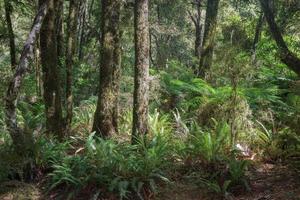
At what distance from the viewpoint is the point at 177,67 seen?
1226 cm

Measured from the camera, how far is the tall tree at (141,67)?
24.0 ft

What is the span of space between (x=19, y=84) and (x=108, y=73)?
1.81 metres

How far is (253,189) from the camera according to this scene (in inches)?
252

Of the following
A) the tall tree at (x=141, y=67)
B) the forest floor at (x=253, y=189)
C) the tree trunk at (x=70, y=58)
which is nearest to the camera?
the forest floor at (x=253, y=189)

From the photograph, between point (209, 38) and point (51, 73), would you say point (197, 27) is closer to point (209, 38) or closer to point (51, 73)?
point (209, 38)

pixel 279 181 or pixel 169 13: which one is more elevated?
pixel 169 13

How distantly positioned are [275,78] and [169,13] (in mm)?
17242

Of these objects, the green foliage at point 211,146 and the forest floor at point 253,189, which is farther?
the green foliage at point 211,146

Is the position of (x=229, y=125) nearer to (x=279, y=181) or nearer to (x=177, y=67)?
(x=279, y=181)

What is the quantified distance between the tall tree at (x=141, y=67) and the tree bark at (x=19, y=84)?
1.65m

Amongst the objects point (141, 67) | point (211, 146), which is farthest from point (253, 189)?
point (141, 67)

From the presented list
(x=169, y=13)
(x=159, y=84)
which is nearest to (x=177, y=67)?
(x=159, y=84)

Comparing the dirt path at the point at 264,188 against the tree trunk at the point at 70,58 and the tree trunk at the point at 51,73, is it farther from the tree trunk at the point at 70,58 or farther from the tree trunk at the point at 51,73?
the tree trunk at the point at 70,58

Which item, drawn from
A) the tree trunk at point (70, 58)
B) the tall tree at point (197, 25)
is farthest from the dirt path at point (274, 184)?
the tall tree at point (197, 25)
